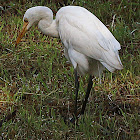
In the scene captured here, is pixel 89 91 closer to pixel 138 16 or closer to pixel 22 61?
pixel 22 61

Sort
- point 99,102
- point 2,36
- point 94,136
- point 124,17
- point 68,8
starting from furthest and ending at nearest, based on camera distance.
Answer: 1. point 124,17
2. point 2,36
3. point 99,102
4. point 68,8
5. point 94,136

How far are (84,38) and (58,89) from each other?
87 centimetres

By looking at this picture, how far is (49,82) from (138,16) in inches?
71.7

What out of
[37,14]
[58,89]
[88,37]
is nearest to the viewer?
[88,37]

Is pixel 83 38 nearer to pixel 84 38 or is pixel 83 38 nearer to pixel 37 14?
pixel 84 38

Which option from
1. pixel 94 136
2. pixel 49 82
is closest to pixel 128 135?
pixel 94 136

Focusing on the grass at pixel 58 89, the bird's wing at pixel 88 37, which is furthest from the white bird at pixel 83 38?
the grass at pixel 58 89

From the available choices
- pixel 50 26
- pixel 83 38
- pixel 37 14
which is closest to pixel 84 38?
pixel 83 38

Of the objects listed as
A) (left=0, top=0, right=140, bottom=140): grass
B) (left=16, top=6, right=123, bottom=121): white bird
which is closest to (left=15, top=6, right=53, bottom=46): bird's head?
(left=16, top=6, right=123, bottom=121): white bird

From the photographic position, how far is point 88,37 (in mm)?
3572

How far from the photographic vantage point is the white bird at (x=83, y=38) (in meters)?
3.51

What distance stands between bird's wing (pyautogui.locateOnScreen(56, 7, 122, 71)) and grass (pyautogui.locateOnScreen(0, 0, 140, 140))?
0.60 meters

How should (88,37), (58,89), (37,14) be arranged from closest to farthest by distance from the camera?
(88,37), (37,14), (58,89)

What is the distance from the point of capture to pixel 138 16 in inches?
214
